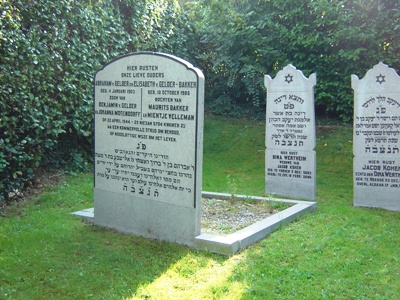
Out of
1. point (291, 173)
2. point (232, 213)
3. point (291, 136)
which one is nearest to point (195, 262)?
point (232, 213)

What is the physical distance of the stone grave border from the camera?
5.18 metres

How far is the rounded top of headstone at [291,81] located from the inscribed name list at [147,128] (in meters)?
3.48

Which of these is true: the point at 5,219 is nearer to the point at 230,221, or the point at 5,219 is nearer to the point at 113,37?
the point at 230,221

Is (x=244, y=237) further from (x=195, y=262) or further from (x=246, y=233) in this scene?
(x=195, y=262)

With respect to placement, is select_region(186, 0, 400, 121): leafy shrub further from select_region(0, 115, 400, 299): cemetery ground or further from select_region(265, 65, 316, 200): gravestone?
select_region(0, 115, 400, 299): cemetery ground

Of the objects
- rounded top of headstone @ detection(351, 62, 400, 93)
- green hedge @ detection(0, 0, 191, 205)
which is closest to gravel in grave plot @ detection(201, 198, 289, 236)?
rounded top of headstone @ detection(351, 62, 400, 93)

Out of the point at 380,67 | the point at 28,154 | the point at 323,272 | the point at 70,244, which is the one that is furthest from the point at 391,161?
the point at 28,154

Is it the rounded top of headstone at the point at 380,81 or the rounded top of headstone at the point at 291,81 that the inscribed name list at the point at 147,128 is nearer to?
the rounded top of headstone at the point at 291,81

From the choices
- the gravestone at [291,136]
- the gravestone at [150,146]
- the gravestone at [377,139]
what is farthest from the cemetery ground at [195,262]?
the gravestone at [291,136]

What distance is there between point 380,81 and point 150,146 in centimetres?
421

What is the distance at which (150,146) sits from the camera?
19.2ft

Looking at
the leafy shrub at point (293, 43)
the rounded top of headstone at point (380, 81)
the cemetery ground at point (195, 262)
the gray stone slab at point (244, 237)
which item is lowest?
the cemetery ground at point (195, 262)

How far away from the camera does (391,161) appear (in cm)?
776

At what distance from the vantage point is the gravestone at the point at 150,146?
17.8ft
